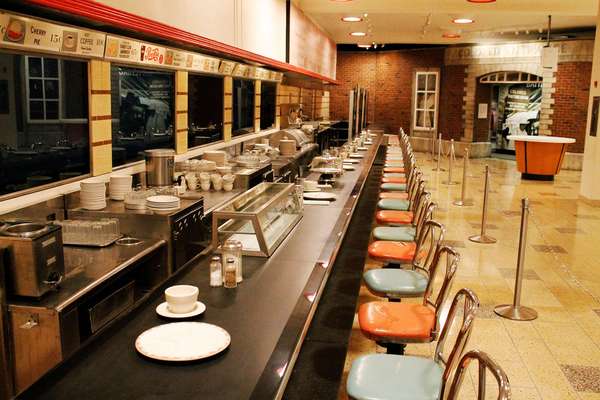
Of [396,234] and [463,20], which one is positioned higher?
[463,20]

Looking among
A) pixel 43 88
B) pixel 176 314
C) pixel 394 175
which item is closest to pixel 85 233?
pixel 43 88

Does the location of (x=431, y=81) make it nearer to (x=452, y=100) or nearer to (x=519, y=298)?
(x=452, y=100)

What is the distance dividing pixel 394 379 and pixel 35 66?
9.86 feet

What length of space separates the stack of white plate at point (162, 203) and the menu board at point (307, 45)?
4.18 m

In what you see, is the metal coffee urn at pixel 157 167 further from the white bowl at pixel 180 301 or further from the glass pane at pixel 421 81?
the glass pane at pixel 421 81

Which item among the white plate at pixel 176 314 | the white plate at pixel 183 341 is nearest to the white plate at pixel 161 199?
the white plate at pixel 176 314

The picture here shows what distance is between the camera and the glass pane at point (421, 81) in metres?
18.4

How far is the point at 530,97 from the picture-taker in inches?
706

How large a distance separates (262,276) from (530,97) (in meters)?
17.1

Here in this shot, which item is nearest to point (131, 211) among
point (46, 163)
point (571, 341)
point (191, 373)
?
point (46, 163)

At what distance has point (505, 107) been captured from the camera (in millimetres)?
18547

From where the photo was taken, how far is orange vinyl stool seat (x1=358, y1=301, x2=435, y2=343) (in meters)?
2.90

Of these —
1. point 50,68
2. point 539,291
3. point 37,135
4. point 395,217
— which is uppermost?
point 50,68

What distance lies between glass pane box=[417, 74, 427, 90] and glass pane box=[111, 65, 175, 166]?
45.3 feet
